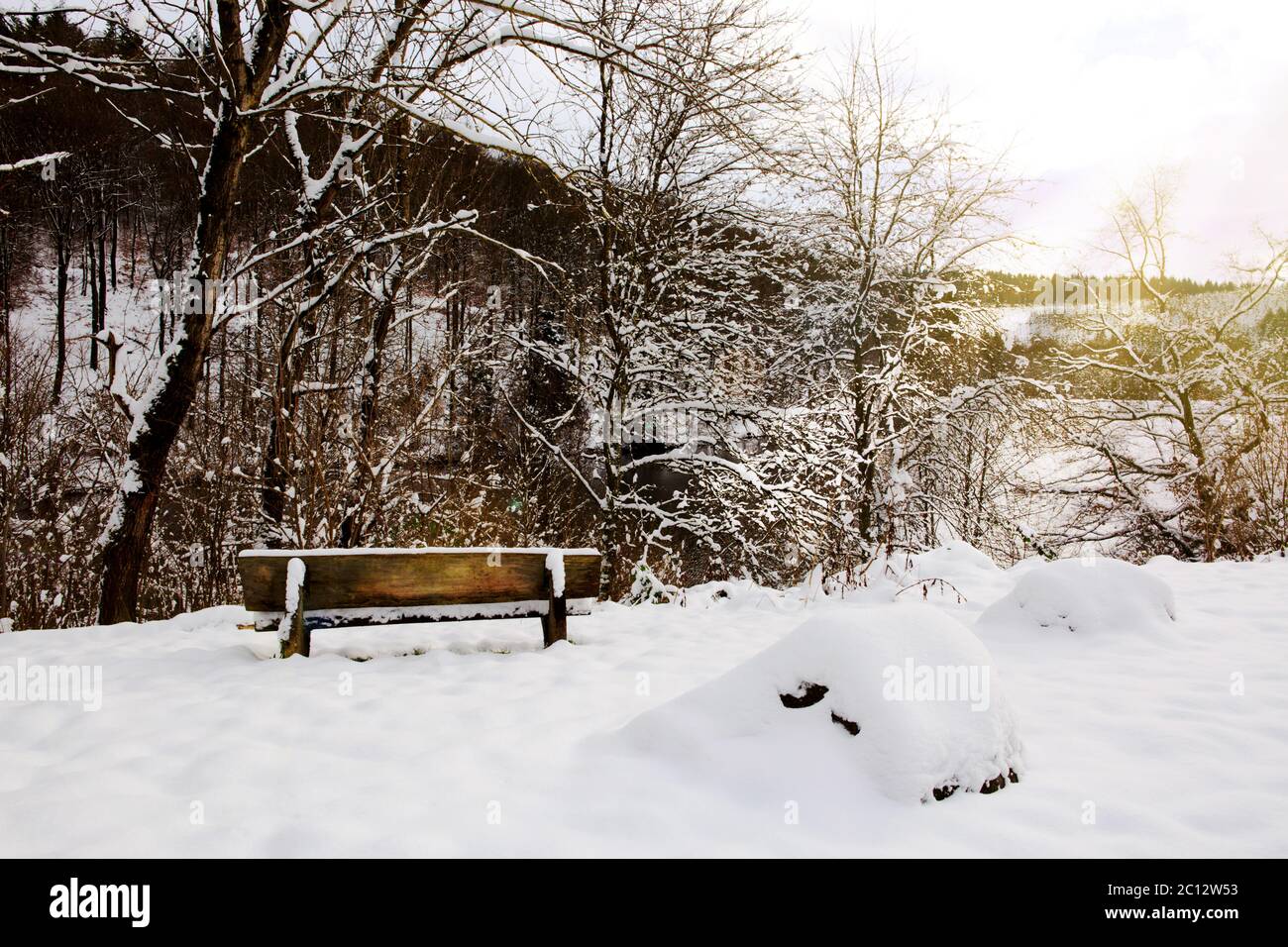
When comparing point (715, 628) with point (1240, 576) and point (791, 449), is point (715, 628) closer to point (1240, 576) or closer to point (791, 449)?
point (791, 449)

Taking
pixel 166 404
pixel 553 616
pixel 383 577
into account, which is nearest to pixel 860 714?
pixel 553 616

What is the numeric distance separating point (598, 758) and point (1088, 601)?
388cm

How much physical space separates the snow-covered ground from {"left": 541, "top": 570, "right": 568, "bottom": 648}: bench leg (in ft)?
1.09

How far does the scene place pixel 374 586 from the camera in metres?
4.07

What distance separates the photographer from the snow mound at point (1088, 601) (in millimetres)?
4555

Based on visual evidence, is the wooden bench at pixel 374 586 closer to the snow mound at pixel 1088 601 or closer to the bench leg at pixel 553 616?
the bench leg at pixel 553 616

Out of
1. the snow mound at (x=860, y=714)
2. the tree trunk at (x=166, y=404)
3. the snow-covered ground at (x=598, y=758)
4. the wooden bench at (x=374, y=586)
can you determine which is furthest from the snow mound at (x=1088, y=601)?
the tree trunk at (x=166, y=404)

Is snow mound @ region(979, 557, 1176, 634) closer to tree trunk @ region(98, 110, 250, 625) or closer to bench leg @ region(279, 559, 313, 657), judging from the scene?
bench leg @ region(279, 559, 313, 657)

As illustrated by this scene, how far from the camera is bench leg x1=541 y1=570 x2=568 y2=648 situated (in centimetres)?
461

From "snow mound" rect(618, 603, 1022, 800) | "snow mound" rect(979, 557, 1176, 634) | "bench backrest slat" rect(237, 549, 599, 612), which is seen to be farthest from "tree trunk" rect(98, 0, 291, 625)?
"snow mound" rect(979, 557, 1176, 634)

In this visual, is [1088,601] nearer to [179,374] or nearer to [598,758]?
[598,758]

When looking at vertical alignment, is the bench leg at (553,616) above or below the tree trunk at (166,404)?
below

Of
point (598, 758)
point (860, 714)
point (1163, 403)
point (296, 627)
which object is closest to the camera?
point (860, 714)

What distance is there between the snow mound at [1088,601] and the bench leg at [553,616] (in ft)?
9.96
